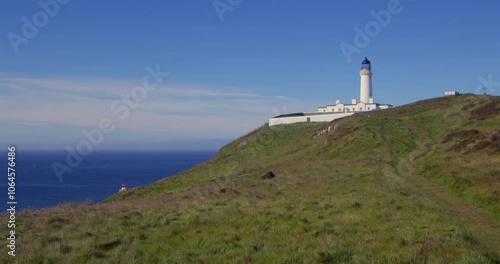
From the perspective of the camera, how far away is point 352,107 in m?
94.5

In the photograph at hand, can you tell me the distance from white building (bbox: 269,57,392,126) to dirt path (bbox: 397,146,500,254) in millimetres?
64891

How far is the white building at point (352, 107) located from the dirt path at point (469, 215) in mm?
64891

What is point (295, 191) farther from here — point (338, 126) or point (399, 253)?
point (338, 126)

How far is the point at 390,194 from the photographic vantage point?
62.2 ft

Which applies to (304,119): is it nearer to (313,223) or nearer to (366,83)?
(366,83)

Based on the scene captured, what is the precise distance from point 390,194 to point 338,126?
45.1m

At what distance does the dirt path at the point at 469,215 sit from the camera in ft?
37.6

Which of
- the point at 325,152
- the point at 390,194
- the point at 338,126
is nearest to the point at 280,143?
the point at 338,126

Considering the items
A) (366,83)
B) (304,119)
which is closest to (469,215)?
(304,119)

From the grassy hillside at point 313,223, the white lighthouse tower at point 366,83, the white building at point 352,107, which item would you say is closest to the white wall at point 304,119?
the white building at point 352,107

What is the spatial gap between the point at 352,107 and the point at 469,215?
81.1 m

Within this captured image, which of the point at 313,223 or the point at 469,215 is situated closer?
the point at 313,223

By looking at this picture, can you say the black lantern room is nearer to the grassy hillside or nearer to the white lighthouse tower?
the white lighthouse tower

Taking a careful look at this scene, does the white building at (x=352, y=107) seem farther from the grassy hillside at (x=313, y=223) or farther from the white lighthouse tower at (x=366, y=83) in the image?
the grassy hillside at (x=313, y=223)
